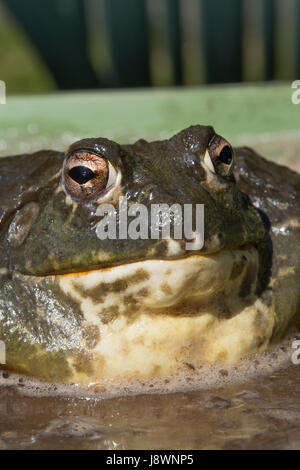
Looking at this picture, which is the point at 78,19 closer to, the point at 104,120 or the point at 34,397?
the point at 104,120

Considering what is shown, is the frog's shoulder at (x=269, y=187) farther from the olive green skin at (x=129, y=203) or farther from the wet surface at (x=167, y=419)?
the wet surface at (x=167, y=419)

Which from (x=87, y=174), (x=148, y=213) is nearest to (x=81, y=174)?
(x=87, y=174)

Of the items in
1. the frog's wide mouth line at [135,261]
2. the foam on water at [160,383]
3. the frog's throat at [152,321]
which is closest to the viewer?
the frog's wide mouth line at [135,261]

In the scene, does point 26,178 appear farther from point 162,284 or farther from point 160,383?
point 160,383

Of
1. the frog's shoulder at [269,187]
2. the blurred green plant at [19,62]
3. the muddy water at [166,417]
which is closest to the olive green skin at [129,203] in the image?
the frog's shoulder at [269,187]

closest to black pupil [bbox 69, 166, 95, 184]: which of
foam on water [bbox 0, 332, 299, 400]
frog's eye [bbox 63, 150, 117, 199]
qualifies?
frog's eye [bbox 63, 150, 117, 199]

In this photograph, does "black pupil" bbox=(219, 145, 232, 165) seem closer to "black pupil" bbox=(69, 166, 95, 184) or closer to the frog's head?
the frog's head
